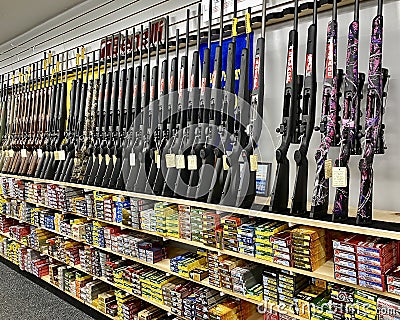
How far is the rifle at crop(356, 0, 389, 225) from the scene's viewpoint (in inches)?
67.7

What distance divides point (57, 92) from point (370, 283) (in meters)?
3.40

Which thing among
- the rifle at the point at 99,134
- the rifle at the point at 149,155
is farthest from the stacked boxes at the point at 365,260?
the rifle at the point at 99,134

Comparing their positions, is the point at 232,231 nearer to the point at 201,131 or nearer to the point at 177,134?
the point at 201,131

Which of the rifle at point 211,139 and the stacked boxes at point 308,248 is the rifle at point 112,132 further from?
the stacked boxes at point 308,248

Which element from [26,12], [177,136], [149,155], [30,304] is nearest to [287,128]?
[177,136]

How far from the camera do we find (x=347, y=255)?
1728 millimetres

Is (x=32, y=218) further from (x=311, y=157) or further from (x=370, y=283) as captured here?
(x=370, y=283)

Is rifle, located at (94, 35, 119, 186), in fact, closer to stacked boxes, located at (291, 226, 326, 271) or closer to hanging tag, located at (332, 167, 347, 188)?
stacked boxes, located at (291, 226, 326, 271)

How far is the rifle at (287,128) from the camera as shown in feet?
6.53

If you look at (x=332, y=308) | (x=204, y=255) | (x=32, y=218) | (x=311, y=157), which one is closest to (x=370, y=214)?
(x=332, y=308)

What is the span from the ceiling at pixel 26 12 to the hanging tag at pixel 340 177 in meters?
3.30

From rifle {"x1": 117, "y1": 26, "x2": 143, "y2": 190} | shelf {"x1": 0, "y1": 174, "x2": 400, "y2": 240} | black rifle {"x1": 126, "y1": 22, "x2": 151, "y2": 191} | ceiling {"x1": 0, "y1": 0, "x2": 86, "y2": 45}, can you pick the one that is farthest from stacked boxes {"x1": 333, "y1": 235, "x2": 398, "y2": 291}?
ceiling {"x1": 0, "y1": 0, "x2": 86, "y2": 45}

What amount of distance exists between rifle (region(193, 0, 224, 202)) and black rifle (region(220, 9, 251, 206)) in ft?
0.45

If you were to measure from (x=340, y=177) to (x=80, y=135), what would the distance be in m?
2.44
